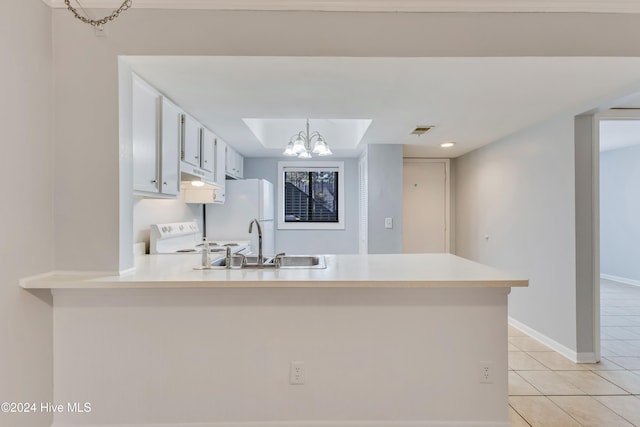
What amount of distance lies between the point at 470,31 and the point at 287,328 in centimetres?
187

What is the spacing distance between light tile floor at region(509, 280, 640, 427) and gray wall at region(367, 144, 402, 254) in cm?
160

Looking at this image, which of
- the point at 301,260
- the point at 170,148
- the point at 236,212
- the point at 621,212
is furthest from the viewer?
the point at 621,212

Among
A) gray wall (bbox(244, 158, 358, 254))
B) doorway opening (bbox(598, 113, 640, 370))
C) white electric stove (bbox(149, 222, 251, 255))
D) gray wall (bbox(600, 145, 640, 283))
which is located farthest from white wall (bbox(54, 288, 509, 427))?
gray wall (bbox(600, 145, 640, 283))

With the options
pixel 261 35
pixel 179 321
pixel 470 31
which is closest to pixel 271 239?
pixel 179 321

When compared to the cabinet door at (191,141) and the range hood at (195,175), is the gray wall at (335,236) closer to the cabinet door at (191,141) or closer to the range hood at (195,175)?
the range hood at (195,175)

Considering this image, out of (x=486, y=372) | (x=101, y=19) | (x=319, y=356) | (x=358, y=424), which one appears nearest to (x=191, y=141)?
(x=101, y=19)

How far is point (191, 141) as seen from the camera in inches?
111

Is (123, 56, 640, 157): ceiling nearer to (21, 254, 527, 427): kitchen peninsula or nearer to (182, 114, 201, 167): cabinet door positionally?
(182, 114, 201, 167): cabinet door

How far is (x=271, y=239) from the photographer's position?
16.1ft

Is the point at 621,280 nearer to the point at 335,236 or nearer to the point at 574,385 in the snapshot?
the point at 574,385

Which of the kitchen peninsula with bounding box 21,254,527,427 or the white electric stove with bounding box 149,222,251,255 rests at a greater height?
the white electric stove with bounding box 149,222,251,255

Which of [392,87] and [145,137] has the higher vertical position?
[392,87]

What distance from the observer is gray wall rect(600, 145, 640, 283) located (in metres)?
5.47

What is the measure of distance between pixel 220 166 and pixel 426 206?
124 inches
